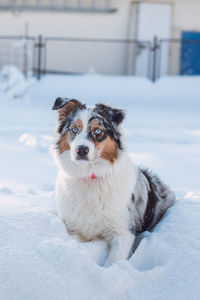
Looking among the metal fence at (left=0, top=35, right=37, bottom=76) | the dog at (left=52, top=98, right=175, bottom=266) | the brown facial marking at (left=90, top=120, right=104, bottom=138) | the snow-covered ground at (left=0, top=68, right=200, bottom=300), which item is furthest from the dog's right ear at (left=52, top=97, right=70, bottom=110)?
the metal fence at (left=0, top=35, right=37, bottom=76)

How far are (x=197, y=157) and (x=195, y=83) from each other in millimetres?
7705

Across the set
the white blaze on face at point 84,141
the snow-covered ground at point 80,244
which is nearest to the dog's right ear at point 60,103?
the white blaze on face at point 84,141

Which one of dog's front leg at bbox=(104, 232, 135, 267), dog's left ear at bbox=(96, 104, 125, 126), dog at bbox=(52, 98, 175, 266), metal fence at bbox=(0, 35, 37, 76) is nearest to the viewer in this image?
dog's front leg at bbox=(104, 232, 135, 267)

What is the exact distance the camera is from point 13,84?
38.8ft

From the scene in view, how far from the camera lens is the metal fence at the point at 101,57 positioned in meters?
14.2

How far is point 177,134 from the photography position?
7934mm

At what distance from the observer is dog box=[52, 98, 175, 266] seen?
281cm

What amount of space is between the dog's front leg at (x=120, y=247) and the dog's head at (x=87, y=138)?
45 centimetres

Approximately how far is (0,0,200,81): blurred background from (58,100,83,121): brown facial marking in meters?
11.2

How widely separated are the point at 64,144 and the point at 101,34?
40.7 ft

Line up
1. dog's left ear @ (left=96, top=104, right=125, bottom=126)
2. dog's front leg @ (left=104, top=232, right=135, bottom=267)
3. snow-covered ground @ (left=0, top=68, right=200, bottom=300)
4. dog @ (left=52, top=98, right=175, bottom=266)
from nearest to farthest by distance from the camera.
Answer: snow-covered ground @ (left=0, top=68, right=200, bottom=300)
dog's front leg @ (left=104, top=232, right=135, bottom=267)
dog @ (left=52, top=98, right=175, bottom=266)
dog's left ear @ (left=96, top=104, right=125, bottom=126)

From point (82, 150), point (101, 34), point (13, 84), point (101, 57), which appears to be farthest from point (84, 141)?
point (101, 34)

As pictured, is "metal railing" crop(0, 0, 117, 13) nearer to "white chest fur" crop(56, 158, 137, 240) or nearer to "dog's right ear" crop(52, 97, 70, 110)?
"dog's right ear" crop(52, 97, 70, 110)

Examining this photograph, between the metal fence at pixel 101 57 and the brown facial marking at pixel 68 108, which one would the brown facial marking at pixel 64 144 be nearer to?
the brown facial marking at pixel 68 108
